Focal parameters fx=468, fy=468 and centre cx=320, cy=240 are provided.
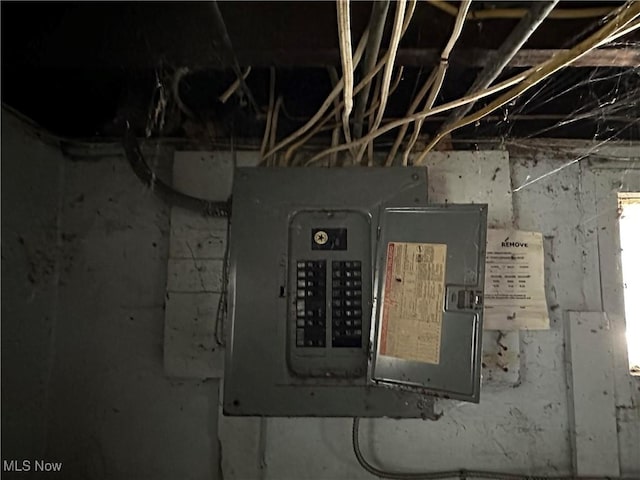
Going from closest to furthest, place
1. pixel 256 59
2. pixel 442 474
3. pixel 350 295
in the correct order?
pixel 256 59, pixel 350 295, pixel 442 474

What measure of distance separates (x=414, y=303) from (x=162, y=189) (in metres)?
0.57

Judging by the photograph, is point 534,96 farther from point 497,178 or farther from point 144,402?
point 144,402

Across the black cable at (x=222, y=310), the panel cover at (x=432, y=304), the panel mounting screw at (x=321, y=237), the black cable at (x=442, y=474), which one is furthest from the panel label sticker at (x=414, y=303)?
the black cable at (x=222, y=310)

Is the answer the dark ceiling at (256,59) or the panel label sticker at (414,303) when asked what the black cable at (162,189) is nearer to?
the dark ceiling at (256,59)

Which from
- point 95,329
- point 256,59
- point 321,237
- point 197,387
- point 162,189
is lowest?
point 197,387

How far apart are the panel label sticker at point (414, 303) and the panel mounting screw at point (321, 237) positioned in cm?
13

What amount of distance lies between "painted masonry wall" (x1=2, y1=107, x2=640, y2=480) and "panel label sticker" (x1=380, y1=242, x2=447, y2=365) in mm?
259

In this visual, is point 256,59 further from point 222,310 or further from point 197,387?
point 197,387

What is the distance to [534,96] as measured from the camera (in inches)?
32.5

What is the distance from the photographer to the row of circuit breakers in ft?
2.56

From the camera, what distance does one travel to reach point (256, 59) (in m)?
0.73

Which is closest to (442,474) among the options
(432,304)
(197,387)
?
(432,304)

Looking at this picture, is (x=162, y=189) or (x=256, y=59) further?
(x=162, y=189)

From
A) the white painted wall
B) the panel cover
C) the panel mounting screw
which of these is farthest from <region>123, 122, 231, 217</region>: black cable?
the panel cover
